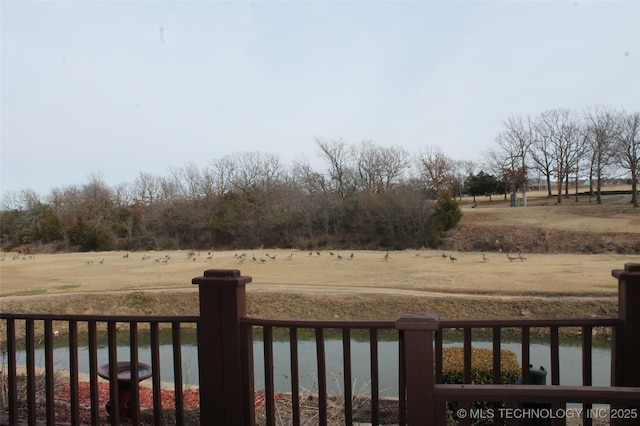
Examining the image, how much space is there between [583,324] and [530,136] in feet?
154

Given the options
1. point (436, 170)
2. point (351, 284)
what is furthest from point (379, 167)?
point (351, 284)

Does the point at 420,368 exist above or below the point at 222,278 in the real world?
below

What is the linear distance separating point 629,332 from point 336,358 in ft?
23.4

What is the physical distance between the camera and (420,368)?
1.61 m

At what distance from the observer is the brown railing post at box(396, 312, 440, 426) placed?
63.1 inches

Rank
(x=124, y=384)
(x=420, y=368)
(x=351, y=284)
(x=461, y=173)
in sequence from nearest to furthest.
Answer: (x=420, y=368) → (x=124, y=384) → (x=351, y=284) → (x=461, y=173)

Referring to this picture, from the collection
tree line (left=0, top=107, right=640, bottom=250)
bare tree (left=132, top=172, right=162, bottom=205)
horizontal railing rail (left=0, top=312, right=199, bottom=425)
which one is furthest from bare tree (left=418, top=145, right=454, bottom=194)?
horizontal railing rail (left=0, top=312, right=199, bottom=425)

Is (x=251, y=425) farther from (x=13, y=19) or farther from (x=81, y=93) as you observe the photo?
(x=81, y=93)

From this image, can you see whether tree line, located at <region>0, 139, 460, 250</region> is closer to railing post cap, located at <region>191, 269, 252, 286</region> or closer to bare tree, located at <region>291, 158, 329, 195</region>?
bare tree, located at <region>291, 158, 329, 195</region>

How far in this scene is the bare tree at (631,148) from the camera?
1401 inches

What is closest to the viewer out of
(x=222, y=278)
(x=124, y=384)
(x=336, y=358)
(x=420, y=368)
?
(x=420, y=368)

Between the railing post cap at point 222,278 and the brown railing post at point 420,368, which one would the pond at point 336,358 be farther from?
the brown railing post at point 420,368

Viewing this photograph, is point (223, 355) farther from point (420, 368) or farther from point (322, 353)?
point (420, 368)

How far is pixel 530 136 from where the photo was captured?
147 ft
